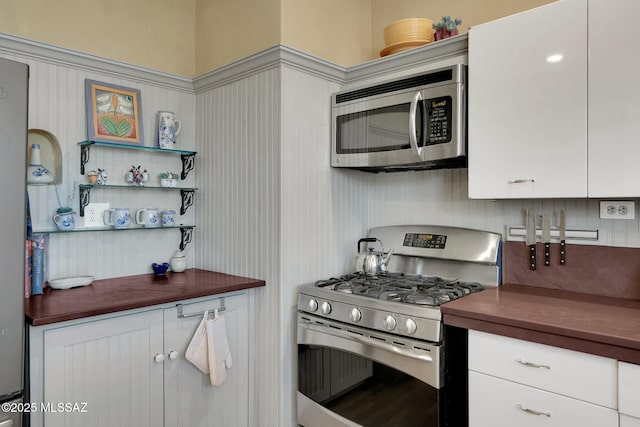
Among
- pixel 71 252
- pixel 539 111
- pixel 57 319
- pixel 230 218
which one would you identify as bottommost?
pixel 57 319

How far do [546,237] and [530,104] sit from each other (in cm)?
64

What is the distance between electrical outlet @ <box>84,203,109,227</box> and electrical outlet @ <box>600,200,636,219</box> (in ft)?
8.01

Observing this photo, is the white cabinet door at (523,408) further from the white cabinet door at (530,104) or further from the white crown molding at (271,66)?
the white crown molding at (271,66)

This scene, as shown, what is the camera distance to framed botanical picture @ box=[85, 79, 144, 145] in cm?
220

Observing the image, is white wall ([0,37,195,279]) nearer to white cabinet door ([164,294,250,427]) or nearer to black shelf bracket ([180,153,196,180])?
black shelf bracket ([180,153,196,180])

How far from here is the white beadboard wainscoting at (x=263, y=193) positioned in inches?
82.3

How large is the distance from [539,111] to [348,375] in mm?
1384

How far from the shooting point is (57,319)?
4.92 feet

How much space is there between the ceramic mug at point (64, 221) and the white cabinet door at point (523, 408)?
6.44 feet

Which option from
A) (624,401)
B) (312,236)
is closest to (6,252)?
(312,236)

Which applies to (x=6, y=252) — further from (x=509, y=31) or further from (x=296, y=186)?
(x=509, y=31)

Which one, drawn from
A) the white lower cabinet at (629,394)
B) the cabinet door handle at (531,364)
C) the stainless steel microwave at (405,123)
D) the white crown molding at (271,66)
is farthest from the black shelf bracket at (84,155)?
the white lower cabinet at (629,394)

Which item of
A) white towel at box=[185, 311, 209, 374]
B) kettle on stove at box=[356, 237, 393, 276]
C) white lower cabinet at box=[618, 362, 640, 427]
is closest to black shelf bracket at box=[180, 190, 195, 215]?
white towel at box=[185, 311, 209, 374]

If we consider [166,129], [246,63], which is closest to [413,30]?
[246,63]
